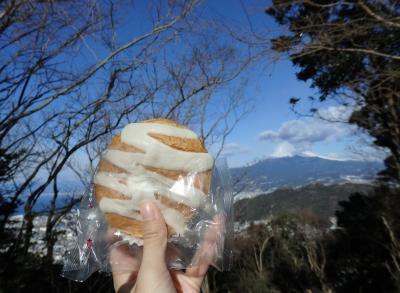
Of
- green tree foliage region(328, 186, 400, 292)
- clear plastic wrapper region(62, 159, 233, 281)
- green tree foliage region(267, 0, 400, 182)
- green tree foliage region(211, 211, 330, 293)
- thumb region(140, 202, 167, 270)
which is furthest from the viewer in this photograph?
green tree foliage region(211, 211, 330, 293)

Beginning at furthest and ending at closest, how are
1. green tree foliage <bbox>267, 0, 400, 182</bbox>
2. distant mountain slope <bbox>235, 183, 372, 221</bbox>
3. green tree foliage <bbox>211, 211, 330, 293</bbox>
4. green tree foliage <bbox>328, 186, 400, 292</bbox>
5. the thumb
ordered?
distant mountain slope <bbox>235, 183, 372, 221</bbox> → green tree foliage <bbox>211, 211, 330, 293</bbox> → green tree foliage <bbox>328, 186, 400, 292</bbox> → green tree foliage <bbox>267, 0, 400, 182</bbox> → the thumb

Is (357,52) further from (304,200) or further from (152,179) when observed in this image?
(304,200)

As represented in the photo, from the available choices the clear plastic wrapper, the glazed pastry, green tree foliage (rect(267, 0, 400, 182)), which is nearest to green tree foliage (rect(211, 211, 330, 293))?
green tree foliage (rect(267, 0, 400, 182))

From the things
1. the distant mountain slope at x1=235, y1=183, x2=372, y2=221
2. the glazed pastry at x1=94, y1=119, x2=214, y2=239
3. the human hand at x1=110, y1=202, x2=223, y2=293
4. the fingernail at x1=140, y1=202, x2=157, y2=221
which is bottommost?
the human hand at x1=110, y1=202, x2=223, y2=293

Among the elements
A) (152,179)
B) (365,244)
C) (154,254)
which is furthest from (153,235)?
(365,244)

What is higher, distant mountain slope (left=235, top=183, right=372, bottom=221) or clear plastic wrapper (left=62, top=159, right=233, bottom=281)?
distant mountain slope (left=235, top=183, right=372, bottom=221)

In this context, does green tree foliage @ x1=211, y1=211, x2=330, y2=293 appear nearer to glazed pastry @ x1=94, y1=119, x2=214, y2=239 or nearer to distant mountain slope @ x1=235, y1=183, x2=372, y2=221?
distant mountain slope @ x1=235, y1=183, x2=372, y2=221

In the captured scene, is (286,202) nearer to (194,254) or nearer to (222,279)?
(222,279)

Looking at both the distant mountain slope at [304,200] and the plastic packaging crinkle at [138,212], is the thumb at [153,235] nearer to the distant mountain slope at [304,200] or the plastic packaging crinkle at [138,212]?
the plastic packaging crinkle at [138,212]

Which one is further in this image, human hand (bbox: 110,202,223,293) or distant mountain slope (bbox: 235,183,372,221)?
distant mountain slope (bbox: 235,183,372,221)
